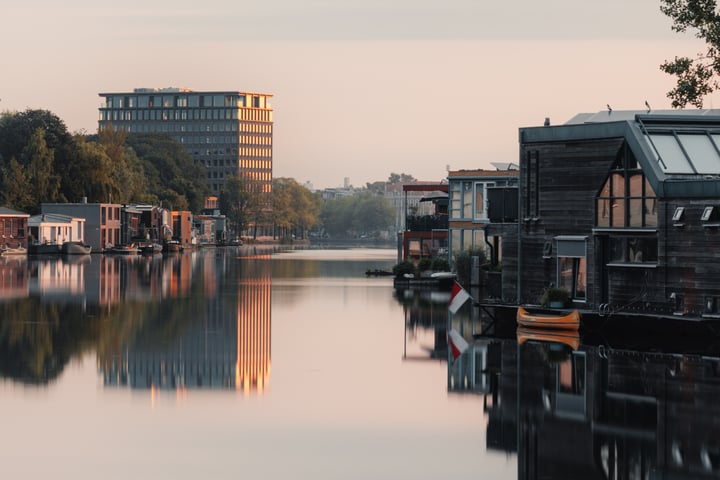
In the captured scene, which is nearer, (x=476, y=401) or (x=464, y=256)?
(x=476, y=401)

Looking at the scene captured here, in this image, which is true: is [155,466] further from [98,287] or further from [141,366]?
[98,287]

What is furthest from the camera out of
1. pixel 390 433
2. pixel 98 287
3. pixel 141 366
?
pixel 98 287

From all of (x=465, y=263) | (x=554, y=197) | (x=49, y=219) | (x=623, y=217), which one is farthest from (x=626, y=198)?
(x=49, y=219)

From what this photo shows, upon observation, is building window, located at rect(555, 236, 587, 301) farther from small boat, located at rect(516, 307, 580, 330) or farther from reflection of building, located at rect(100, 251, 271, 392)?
reflection of building, located at rect(100, 251, 271, 392)

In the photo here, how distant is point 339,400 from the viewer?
86.0ft

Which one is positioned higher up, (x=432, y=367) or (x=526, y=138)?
(x=526, y=138)

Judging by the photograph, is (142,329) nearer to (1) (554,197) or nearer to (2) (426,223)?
(1) (554,197)

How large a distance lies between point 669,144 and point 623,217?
2.75 m

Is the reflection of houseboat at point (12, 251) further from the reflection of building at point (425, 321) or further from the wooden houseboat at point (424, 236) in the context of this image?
the reflection of building at point (425, 321)

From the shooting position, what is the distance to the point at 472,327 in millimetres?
44375

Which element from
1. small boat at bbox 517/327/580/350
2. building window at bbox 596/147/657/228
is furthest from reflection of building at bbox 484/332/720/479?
building window at bbox 596/147/657/228

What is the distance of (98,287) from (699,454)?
5108 cm

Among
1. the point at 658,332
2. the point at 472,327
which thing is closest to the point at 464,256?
the point at 472,327

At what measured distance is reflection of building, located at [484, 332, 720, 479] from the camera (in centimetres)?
1947
